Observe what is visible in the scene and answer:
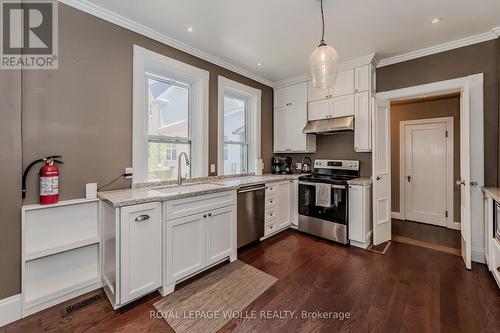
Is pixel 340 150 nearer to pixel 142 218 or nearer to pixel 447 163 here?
pixel 447 163

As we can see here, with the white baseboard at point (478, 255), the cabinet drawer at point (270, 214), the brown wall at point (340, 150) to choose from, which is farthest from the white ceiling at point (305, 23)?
the white baseboard at point (478, 255)

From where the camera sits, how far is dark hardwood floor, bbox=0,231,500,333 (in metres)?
1.62

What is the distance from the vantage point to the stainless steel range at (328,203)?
308 centimetres

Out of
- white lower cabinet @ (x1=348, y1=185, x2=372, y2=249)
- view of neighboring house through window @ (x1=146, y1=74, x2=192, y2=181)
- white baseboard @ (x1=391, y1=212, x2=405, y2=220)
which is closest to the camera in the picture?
view of neighboring house through window @ (x1=146, y1=74, x2=192, y2=181)

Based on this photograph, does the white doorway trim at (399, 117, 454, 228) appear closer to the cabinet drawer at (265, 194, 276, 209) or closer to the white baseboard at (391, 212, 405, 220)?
the white baseboard at (391, 212, 405, 220)

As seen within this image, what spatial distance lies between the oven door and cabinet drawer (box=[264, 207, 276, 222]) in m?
0.51

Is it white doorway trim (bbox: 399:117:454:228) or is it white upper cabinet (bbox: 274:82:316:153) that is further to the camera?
white upper cabinet (bbox: 274:82:316:153)

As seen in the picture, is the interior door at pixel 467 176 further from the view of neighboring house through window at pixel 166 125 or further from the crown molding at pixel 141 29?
the view of neighboring house through window at pixel 166 125

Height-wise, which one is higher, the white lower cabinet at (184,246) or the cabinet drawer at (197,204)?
the cabinet drawer at (197,204)

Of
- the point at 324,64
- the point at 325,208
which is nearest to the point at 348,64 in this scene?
the point at 324,64

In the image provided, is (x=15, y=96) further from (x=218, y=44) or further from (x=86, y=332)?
(x=218, y=44)

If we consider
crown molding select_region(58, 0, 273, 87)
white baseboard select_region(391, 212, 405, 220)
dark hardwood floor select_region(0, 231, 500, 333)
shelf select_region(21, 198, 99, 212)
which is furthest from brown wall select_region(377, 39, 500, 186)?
shelf select_region(21, 198, 99, 212)

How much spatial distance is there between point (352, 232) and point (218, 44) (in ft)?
10.4

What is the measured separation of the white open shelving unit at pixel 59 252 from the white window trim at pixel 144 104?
59cm
